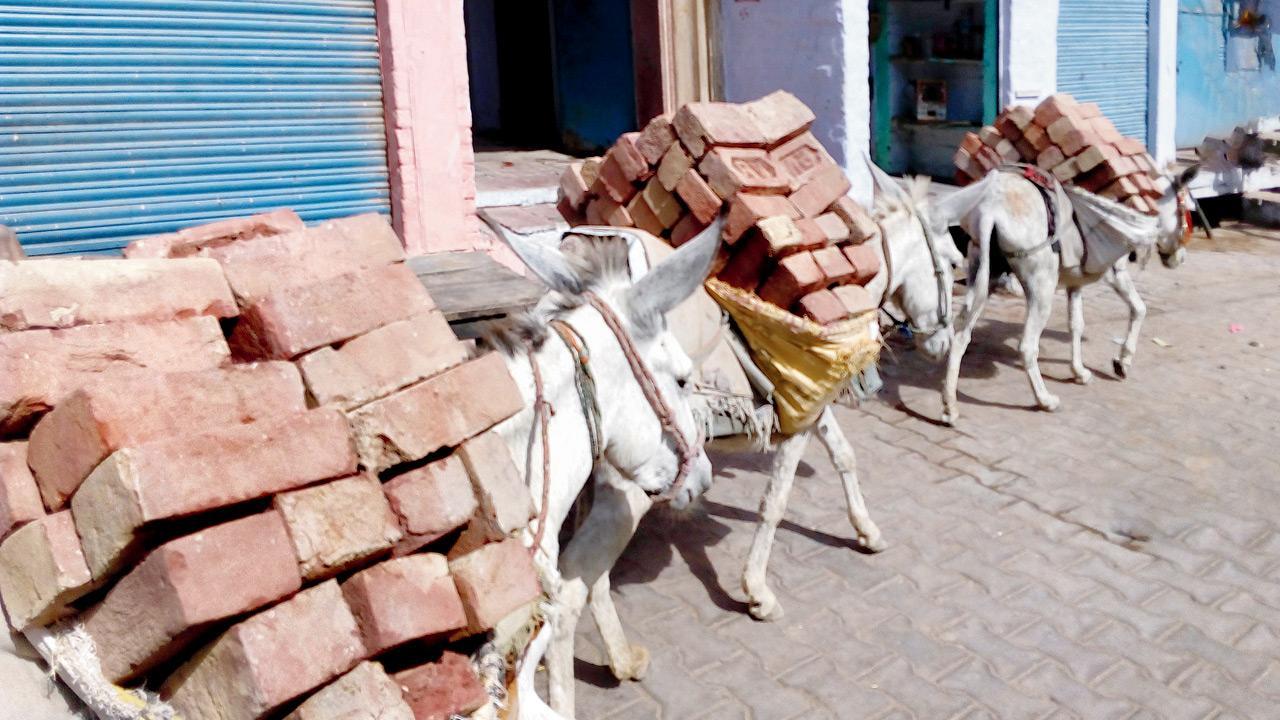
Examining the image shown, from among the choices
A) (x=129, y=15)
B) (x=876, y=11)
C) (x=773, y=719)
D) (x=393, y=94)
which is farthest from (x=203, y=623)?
(x=876, y=11)

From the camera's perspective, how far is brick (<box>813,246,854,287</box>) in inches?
161

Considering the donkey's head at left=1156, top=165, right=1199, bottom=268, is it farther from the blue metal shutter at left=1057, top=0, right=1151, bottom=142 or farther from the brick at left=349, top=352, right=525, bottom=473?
the brick at left=349, top=352, right=525, bottom=473

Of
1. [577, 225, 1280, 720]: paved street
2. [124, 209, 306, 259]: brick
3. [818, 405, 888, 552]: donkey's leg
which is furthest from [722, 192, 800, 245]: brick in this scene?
[124, 209, 306, 259]: brick

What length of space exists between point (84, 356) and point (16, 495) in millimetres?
252

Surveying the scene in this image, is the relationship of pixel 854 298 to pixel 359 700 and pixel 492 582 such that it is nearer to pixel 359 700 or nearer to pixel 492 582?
pixel 492 582

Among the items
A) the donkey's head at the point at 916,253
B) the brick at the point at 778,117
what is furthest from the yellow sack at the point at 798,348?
the donkey's head at the point at 916,253

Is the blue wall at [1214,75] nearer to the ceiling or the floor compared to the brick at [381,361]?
nearer to the ceiling

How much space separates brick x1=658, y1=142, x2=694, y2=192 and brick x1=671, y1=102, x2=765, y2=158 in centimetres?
3

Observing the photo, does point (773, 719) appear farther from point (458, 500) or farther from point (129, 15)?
point (129, 15)

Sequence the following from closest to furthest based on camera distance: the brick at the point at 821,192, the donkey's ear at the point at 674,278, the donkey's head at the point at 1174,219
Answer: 1. the donkey's ear at the point at 674,278
2. the brick at the point at 821,192
3. the donkey's head at the point at 1174,219

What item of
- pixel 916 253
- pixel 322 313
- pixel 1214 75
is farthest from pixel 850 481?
pixel 1214 75

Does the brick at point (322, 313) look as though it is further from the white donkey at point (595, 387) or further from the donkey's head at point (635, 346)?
the donkey's head at point (635, 346)

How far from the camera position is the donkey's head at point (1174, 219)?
820 cm

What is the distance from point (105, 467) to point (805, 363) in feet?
9.79
